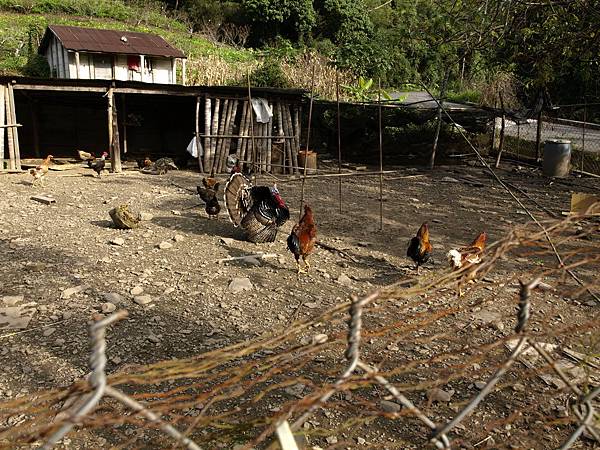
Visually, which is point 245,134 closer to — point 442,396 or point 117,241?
point 117,241

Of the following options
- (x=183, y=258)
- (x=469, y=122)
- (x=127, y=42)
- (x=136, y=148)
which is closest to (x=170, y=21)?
(x=127, y=42)

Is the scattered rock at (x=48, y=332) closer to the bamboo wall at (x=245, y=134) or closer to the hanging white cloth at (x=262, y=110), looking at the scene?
the bamboo wall at (x=245, y=134)

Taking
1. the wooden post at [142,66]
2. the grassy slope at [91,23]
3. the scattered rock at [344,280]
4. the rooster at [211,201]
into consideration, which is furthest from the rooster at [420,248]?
the grassy slope at [91,23]

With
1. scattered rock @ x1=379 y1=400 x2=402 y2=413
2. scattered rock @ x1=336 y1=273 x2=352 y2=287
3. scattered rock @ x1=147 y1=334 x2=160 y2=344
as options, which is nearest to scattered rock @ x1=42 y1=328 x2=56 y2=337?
scattered rock @ x1=147 y1=334 x2=160 y2=344

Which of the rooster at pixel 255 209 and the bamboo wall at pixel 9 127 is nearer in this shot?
the rooster at pixel 255 209

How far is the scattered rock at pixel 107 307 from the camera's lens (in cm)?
503

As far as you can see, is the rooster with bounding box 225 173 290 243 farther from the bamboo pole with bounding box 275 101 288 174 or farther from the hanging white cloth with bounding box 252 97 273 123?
the bamboo pole with bounding box 275 101 288 174

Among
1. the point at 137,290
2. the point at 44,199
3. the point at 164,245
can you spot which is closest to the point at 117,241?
the point at 164,245

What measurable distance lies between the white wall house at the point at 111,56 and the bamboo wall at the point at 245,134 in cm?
962

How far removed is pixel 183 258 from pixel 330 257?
1.95m

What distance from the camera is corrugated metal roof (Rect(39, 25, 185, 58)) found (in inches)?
830

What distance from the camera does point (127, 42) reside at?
72.9 feet

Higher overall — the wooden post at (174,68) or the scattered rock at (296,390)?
the wooden post at (174,68)

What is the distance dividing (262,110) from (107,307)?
9544mm
